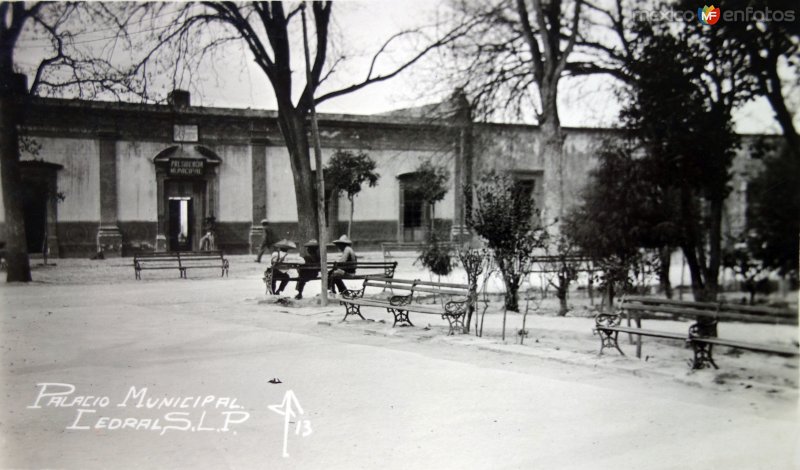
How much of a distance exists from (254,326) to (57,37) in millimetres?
2996

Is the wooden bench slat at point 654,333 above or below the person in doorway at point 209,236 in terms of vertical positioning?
below

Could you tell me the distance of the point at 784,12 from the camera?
13.3ft

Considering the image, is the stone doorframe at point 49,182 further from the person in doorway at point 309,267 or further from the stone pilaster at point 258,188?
the person in doorway at point 309,267

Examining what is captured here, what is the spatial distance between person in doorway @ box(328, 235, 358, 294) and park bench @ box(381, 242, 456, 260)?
327 millimetres

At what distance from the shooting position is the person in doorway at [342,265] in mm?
5703

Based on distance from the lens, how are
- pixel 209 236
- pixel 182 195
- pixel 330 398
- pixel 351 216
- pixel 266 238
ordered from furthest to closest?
pixel 351 216 < pixel 266 238 < pixel 209 236 < pixel 182 195 < pixel 330 398

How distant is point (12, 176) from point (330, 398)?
9.80 ft

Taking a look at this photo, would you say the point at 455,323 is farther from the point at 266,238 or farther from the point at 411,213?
the point at 266,238

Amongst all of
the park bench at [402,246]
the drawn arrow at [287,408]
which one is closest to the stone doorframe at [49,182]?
the drawn arrow at [287,408]

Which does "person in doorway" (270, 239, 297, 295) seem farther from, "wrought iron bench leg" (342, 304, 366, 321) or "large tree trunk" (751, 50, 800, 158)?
"large tree trunk" (751, 50, 800, 158)

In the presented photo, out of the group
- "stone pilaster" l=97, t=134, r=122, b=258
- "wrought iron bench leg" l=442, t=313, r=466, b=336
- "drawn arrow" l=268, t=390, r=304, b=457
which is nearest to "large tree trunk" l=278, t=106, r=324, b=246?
"stone pilaster" l=97, t=134, r=122, b=258

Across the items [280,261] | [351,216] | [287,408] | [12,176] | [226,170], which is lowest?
[287,408]

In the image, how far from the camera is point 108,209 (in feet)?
15.3

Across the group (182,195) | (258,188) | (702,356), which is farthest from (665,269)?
→ (182,195)
